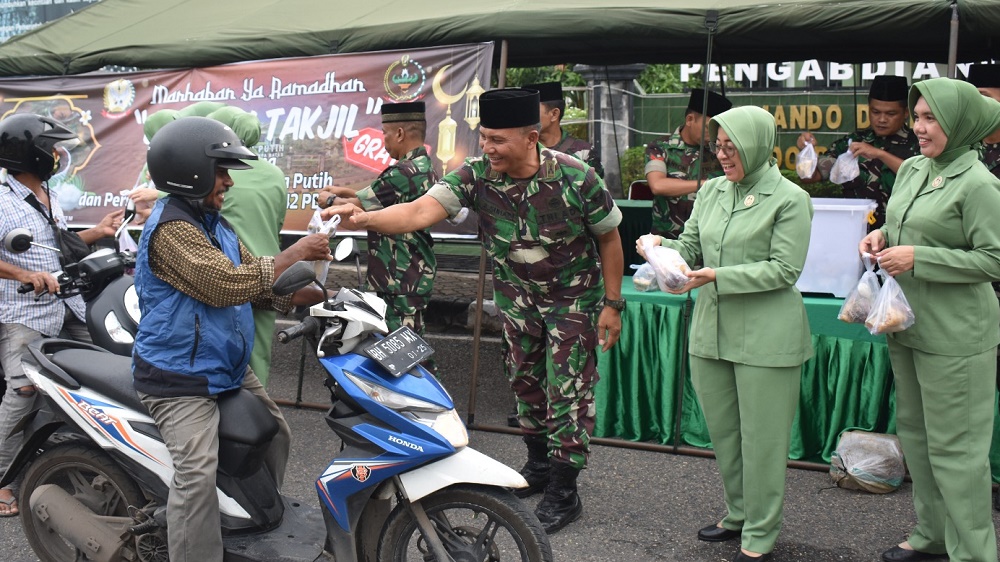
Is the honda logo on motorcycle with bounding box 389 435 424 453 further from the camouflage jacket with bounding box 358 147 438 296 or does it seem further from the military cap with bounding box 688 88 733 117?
the military cap with bounding box 688 88 733 117

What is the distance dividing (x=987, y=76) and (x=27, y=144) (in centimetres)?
491

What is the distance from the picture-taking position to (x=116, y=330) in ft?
13.6

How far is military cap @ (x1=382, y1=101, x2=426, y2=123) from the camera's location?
5.46 meters

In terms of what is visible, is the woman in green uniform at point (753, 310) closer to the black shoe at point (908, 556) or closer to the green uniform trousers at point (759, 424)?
the green uniform trousers at point (759, 424)

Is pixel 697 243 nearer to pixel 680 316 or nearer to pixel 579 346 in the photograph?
pixel 579 346

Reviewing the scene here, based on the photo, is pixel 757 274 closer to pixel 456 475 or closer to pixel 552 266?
pixel 552 266

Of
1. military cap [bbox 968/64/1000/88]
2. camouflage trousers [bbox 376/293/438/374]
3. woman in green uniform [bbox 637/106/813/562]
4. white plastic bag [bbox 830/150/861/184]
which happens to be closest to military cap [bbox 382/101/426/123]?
camouflage trousers [bbox 376/293/438/374]

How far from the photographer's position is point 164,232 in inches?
125

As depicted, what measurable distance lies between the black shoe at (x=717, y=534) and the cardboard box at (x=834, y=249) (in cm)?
156

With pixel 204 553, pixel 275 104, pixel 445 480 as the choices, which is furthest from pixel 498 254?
pixel 275 104

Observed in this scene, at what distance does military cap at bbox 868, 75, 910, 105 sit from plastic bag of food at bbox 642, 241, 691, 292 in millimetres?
3084

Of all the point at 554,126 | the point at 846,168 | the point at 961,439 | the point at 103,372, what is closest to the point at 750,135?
the point at 961,439

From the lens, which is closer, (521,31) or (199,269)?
(199,269)

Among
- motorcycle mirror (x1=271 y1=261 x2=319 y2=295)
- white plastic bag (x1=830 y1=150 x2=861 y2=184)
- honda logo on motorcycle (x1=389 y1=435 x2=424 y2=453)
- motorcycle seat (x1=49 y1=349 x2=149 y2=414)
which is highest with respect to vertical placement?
white plastic bag (x1=830 y1=150 x2=861 y2=184)
